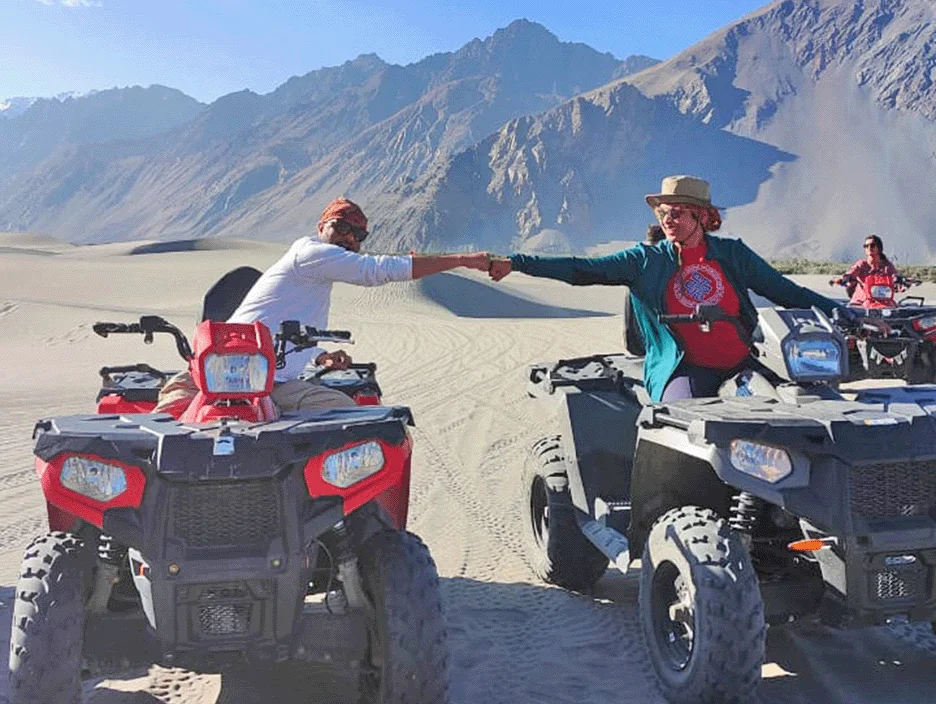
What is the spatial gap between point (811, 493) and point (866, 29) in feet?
591

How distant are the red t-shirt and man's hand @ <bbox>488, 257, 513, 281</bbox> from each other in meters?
0.76

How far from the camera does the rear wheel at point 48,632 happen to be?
2947 mm

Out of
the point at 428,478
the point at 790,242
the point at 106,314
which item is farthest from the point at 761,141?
the point at 428,478

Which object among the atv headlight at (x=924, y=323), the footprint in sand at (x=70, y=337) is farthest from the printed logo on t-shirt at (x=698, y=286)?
the footprint in sand at (x=70, y=337)

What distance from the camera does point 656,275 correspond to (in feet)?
15.3

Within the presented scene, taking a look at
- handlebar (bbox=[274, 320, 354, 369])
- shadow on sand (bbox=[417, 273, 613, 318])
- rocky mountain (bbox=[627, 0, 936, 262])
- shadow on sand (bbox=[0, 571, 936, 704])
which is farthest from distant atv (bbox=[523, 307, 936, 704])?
rocky mountain (bbox=[627, 0, 936, 262])

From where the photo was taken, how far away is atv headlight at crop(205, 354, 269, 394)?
3.31m

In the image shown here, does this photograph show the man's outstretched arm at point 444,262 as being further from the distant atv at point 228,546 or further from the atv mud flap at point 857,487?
the atv mud flap at point 857,487

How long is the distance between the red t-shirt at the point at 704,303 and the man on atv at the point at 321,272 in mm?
924

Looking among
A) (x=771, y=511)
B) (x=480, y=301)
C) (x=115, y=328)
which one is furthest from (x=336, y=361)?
(x=480, y=301)

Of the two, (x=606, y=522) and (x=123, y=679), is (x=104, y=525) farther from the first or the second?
(x=606, y=522)

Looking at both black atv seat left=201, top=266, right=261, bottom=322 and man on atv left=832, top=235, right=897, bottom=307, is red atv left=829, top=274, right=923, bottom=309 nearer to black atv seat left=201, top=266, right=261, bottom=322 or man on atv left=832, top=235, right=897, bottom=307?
man on atv left=832, top=235, right=897, bottom=307

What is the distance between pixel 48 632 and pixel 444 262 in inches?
89.9

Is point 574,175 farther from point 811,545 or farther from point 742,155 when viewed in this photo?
point 811,545
